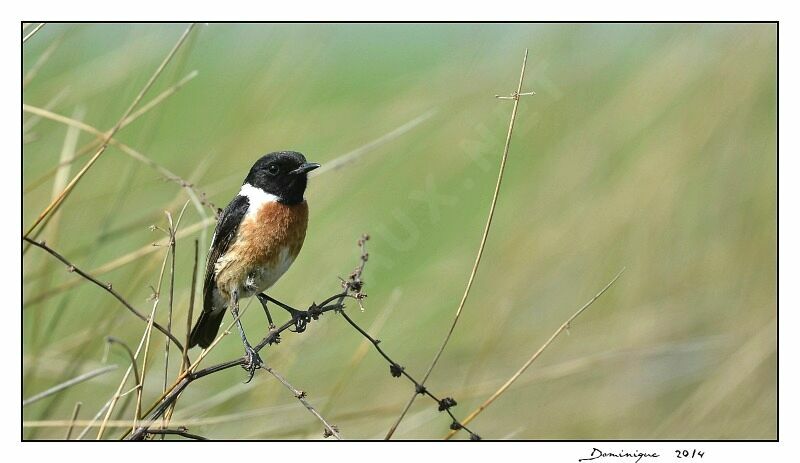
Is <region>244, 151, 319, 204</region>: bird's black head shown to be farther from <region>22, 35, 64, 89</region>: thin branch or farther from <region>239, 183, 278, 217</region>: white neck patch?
<region>22, 35, 64, 89</region>: thin branch

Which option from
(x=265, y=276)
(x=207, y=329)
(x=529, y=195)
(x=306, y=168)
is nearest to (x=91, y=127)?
(x=306, y=168)

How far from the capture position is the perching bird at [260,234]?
353 centimetres

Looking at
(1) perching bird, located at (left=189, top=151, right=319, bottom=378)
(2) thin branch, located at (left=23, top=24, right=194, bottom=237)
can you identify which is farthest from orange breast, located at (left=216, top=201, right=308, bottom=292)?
(2) thin branch, located at (left=23, top=24, right=194, bottom=237)

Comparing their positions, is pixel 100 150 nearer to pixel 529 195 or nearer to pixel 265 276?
pixel 265 276

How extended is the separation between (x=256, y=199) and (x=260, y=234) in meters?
0.21

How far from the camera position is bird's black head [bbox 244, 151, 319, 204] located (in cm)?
355

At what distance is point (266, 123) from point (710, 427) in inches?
100

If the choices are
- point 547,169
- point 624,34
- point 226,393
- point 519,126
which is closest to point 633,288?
point 547,169

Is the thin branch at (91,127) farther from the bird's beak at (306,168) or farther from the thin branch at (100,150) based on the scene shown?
the bird's beak at (306,168)

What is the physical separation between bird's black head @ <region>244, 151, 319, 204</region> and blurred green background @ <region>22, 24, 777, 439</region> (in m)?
0.15

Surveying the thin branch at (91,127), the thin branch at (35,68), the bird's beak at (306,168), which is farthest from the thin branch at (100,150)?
the bird's beak at (306,168)

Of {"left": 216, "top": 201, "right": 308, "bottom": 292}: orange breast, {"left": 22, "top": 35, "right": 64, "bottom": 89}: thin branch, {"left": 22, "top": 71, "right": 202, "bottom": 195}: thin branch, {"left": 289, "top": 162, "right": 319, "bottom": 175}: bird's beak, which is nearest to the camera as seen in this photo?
{"left": 22, "top": 71, "right": 202, "bottom": 195}: thin branch

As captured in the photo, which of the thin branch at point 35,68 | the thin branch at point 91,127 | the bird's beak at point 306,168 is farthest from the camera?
the bird's beak at point 306,168

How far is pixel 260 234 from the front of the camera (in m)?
3.53
